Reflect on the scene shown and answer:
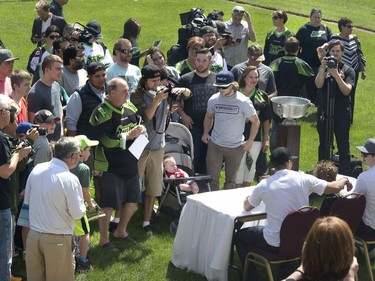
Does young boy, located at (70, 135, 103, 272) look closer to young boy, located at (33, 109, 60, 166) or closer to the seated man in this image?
young boy, located at (33, 109, 60, 166)

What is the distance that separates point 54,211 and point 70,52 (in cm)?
359

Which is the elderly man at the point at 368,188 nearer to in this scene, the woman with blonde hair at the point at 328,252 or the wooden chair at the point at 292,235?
the wooden chair at the point at 292,235

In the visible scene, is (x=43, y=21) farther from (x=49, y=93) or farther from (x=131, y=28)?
(x=49, y=93)

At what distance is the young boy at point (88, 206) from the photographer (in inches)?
317

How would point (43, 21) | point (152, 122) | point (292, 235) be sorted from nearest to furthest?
point (292, 235)
point (152, 122)
point (43, 21)

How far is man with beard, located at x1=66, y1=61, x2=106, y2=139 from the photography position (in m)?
9.37

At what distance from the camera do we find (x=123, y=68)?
1110 cm

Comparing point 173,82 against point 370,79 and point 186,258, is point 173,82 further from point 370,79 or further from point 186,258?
point 370,79

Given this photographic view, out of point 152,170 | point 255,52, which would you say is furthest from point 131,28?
point 152,170

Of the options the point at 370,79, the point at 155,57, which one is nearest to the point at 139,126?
the point at 155,57

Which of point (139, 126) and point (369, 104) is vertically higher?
point (139, 126)

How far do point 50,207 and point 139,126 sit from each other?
1982 mm

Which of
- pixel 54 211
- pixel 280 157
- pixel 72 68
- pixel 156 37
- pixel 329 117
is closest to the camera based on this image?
pixel 54 211

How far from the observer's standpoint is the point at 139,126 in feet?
29.5
